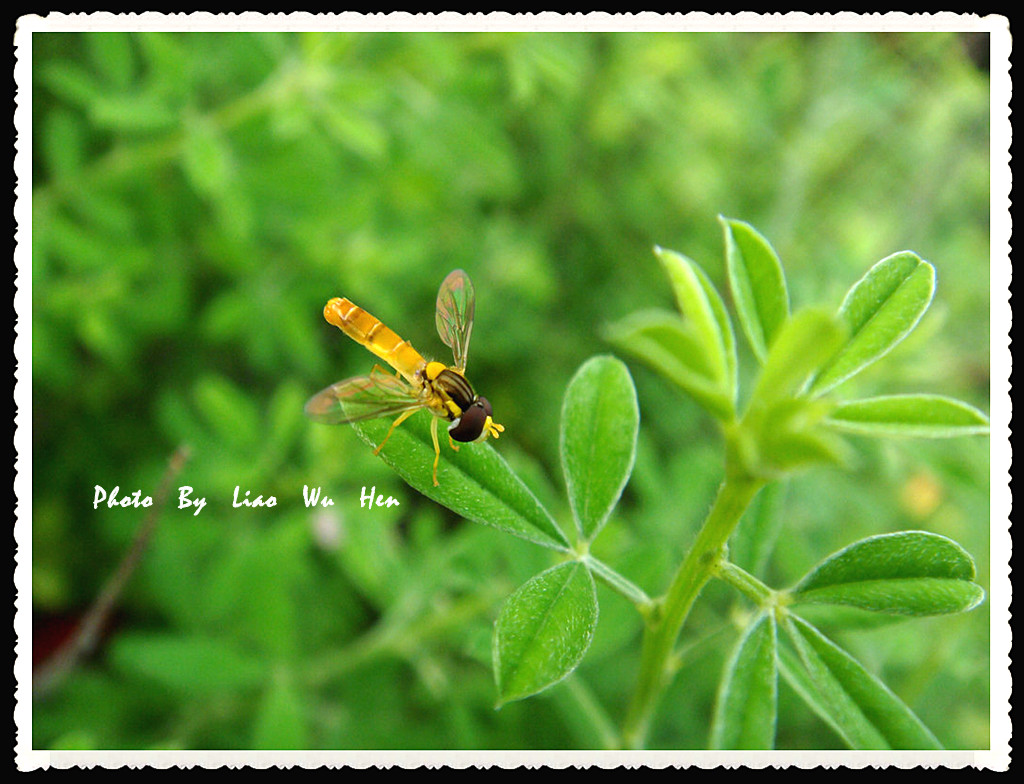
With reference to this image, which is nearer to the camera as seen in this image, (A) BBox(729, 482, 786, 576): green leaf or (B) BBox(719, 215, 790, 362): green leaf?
(B) BBox(719, 215, 790, 362): green leaf

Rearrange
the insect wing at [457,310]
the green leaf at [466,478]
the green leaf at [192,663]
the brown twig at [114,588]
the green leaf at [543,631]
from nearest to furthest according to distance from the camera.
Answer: the green leaf at [543,631], the green leaf at [466,478], the brown twig at [114,588], the insect wing at [457,310], the green leaf at [192,663]

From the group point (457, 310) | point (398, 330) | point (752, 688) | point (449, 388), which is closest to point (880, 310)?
point (752, 688)

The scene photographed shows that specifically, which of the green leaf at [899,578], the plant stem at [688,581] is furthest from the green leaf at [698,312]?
the green leaf at [899,578]

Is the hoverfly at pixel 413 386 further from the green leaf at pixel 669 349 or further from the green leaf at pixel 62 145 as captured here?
the green leaf at pixel 62 145

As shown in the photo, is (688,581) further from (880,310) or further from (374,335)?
(374,335)

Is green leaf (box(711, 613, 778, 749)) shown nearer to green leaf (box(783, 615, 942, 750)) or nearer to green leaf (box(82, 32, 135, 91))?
green leaf (box(783, 615, 942, 750))

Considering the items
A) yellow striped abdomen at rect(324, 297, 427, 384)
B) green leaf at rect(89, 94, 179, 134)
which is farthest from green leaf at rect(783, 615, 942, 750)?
green leaf at rect(89, 94, 179, 134)

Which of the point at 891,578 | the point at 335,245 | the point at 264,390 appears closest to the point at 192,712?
the point at 264,390
